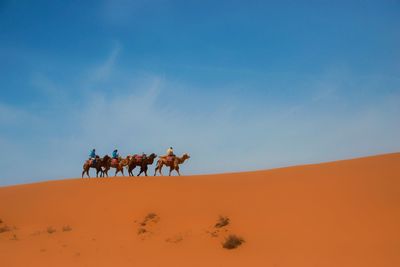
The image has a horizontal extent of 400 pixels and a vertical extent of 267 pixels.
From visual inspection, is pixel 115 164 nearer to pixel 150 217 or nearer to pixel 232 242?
pixel 150 217

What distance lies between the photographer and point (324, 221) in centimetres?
1399

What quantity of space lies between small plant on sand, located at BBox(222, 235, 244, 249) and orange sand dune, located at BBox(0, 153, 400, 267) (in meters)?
0.19

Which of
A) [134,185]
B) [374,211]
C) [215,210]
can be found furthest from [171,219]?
[374,211]

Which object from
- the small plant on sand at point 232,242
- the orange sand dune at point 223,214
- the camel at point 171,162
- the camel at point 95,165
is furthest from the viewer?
the camel at point 95,165

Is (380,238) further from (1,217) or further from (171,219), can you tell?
(1,217)

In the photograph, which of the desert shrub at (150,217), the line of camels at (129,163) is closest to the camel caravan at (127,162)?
the line of camels at (129,163)

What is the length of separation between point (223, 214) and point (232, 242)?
298cm

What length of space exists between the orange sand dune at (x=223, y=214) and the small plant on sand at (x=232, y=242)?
0.19 metres

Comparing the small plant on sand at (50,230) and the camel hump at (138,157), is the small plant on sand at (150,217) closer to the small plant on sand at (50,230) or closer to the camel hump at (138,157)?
the small plant on sand at (50,230)

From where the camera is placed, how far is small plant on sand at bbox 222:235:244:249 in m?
13.3

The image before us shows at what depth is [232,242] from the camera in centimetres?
1334

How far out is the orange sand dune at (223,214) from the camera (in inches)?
483

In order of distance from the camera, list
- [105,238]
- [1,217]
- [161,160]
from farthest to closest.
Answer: [161,160] → [1,217] → [105,238]

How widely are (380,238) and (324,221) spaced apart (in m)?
2.08
